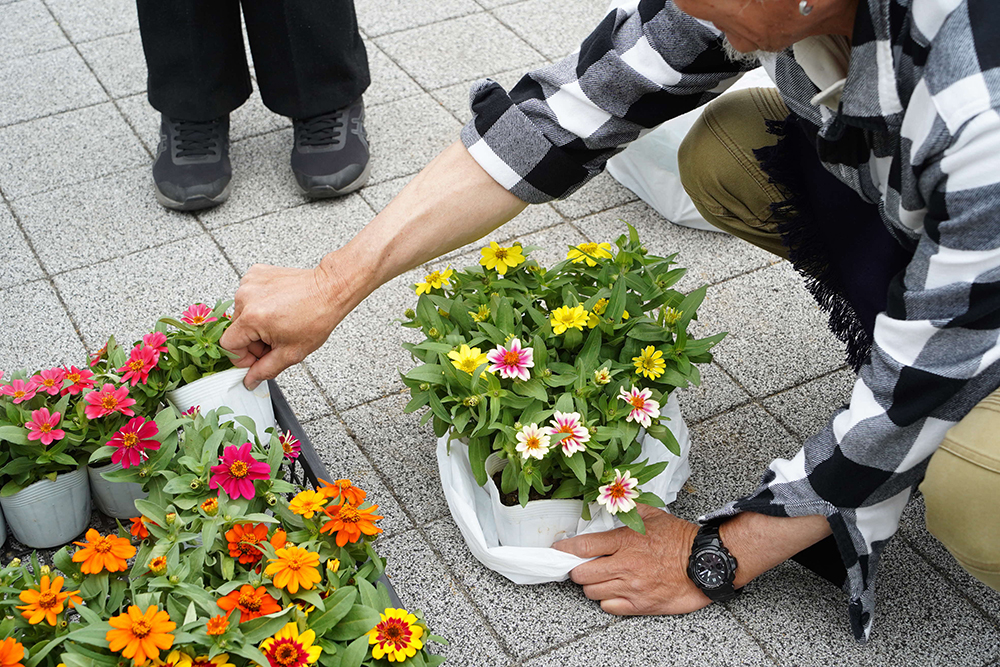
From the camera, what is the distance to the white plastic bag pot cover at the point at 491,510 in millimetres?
1690

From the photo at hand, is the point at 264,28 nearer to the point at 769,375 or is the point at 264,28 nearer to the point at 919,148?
the point at 769,375

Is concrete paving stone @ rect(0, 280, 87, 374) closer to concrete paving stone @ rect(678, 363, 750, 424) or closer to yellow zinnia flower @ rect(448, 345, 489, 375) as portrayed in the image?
yellow zinnia flower @ rect(448, 345, 489, 375)

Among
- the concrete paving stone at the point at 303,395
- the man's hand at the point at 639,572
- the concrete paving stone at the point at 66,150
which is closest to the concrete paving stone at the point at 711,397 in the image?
the man's hand at the point at 639,572

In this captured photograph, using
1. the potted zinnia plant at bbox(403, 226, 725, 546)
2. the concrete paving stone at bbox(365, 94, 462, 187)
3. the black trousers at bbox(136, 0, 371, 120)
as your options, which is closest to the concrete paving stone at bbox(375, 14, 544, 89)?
the concrete paving stone at bbox(365, 94, 462, 187)

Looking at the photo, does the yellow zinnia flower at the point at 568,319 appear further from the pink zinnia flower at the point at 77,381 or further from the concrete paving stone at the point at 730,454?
the pink zinnia flower at the point at 77,381

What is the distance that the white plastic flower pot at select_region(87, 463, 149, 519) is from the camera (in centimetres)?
171

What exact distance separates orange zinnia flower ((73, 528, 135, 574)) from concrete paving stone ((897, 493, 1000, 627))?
1396 millimetres

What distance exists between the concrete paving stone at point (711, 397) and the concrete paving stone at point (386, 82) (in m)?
1.49

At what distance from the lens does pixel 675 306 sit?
1748 millimetres

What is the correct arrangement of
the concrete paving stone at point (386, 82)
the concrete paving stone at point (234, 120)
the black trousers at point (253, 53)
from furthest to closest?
1. the concrete paving stone at point (386, 82)
2. the concrete paving stone at point (234, 120)
3. the black trousers at point (253, 53)

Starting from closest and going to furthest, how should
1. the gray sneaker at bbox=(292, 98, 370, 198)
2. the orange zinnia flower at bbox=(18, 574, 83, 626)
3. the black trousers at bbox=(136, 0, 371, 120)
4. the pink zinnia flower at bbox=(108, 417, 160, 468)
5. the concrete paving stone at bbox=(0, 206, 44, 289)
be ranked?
the orange zinnia flower at bbox=(18, 574, 83, 626)
the pink zinnia flower at bbox=(108, 417, 160, 468)
the concrete paving stone at bbox=(0, 206, 44, 289)
the black trousers at bbox=(136, 0, 371, 120)
the gray sneaker at bbox=(292, 98, 370, 198)

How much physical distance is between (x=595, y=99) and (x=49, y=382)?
105 centimetres

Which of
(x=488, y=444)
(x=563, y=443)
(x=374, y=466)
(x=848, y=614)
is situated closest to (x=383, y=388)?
(x=374, y=466)

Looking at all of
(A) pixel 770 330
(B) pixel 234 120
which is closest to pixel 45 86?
(B) pixel 234 120
